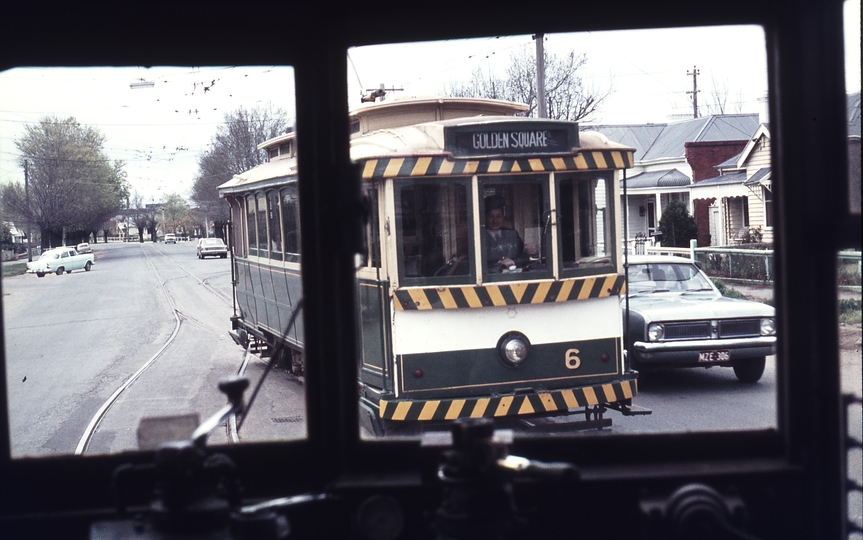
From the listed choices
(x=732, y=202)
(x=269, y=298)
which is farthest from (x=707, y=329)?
(x=732, y=202)

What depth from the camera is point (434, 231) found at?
7.29 metres

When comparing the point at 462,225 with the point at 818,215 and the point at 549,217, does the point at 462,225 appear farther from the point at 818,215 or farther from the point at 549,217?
the point at 818,215

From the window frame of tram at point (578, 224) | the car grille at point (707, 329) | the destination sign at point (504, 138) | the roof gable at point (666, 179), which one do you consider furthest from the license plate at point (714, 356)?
the roof gable at point (666, 179)

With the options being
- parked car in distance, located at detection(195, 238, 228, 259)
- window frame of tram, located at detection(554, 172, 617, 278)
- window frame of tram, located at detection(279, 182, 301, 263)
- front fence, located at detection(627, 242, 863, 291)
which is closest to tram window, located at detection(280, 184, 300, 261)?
window frame of tram, located at detection(279, 182, 301, 263)

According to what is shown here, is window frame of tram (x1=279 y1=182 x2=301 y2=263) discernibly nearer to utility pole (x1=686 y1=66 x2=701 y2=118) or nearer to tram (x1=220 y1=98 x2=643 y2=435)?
tram (x1=220 y1=98 x2=643 y2=435)

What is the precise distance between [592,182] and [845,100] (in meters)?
5.58

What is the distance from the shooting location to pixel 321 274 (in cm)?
207

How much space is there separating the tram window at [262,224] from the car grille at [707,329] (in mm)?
5018

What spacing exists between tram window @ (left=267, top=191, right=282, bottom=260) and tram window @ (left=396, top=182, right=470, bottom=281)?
2.78 meters

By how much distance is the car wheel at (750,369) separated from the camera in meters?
11.3

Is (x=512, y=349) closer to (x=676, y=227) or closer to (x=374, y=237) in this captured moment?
(x=374, y=237)

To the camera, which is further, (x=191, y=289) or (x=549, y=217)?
(x=191, y=289)

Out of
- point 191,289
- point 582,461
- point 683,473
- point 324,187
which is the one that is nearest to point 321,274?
point 324,187

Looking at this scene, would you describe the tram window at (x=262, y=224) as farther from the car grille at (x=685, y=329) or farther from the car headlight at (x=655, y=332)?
the car grille at (x=685, y=329)
